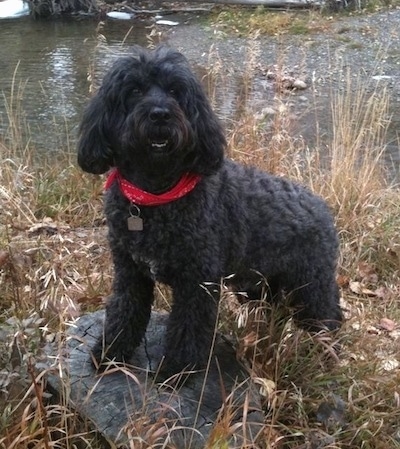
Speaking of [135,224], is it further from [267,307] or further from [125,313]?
[267,307]

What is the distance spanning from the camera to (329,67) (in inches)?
367

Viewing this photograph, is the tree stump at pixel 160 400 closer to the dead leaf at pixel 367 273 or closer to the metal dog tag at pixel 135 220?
the metal dog tag at pixel 135 220

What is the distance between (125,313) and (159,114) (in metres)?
0.89

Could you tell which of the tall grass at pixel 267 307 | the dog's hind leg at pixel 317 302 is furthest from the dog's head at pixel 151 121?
the dog's hind leg at pixel 317 302

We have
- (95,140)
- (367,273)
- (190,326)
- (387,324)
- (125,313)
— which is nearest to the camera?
(95,140)

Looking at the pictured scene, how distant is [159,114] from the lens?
253 centimetres

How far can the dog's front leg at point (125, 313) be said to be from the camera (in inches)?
116

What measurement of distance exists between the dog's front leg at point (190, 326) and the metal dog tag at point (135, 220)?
28cm

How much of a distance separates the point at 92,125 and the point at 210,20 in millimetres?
11619

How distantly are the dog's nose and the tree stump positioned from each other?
896 mm

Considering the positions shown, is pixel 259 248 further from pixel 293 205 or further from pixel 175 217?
pixel 175 217

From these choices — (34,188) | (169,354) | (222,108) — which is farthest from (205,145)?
(222,108)

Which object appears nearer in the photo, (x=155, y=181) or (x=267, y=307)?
(x=155, y=181)

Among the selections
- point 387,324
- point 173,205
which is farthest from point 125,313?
point 387,324
